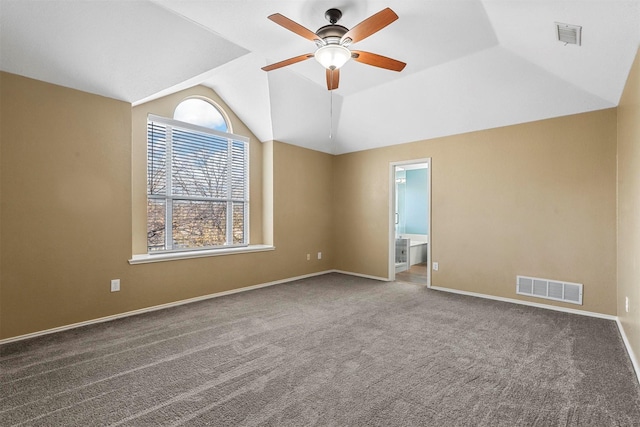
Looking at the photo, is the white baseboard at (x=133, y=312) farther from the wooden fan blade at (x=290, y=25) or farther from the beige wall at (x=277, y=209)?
the wooden fan blade at (x=290, y=25)

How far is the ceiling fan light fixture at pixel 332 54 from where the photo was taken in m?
2.41

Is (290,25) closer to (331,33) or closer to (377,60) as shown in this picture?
(331,33)

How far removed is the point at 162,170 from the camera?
419cm

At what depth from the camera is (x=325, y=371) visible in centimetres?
235

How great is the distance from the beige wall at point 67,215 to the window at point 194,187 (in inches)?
11.7

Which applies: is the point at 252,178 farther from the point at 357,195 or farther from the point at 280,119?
the point at 357,195

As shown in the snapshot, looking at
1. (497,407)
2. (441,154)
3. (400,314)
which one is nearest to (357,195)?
(441,154)

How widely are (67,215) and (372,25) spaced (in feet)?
10.9

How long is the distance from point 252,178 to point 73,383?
3644mm

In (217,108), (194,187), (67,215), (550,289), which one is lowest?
(550,289)

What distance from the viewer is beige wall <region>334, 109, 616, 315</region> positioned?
141 inches

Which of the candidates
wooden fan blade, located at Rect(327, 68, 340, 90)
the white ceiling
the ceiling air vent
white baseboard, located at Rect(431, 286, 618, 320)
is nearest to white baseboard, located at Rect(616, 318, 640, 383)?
white baseboard, located at Rect(431, 286, 618, 320)

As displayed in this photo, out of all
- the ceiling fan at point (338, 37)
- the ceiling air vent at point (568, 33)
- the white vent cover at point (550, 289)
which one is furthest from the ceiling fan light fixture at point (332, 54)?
the white vent cover at point (550, 289)

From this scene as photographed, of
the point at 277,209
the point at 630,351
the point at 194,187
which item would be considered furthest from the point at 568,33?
the point at 194,187
